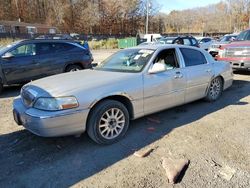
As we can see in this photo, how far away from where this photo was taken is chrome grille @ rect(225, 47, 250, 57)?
941 cm

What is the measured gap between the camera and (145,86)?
4.39m

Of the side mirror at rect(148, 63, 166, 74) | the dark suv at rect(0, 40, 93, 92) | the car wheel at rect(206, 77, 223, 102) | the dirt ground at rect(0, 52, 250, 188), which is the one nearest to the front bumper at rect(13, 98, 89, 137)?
the dirt ground at rect(0, 52, 250, 188)

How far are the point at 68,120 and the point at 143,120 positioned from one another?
1.85m

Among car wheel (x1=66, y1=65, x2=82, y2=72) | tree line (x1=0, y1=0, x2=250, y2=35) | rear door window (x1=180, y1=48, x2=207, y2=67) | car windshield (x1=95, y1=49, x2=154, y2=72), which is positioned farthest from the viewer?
tree line (x1=0, y1=0, x2=250, y2=35)

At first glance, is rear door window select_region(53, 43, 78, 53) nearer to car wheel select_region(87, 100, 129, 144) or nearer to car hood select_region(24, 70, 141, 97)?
car hood select_region(24, 70, 141, 97)

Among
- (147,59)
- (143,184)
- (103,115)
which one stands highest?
(147,59)

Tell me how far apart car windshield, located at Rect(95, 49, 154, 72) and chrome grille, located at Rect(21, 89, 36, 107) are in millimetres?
1505

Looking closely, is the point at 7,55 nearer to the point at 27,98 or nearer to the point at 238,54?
the point at 27,98

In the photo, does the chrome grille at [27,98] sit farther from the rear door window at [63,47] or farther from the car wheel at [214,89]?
the rear door window at [63,47]

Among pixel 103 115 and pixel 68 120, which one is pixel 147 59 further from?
pixel 68 120

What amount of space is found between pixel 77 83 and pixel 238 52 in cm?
762

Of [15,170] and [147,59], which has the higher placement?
[147,59]

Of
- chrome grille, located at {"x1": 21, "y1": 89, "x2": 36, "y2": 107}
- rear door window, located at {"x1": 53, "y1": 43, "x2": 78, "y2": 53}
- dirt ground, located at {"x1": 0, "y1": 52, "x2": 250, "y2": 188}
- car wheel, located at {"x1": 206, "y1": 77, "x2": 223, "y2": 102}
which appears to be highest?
rear door window, located at {"x1": 53, "y1": 43, "x2": 78, "y2": 53}

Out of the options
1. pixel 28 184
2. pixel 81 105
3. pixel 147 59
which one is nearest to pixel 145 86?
pixel 147 59
